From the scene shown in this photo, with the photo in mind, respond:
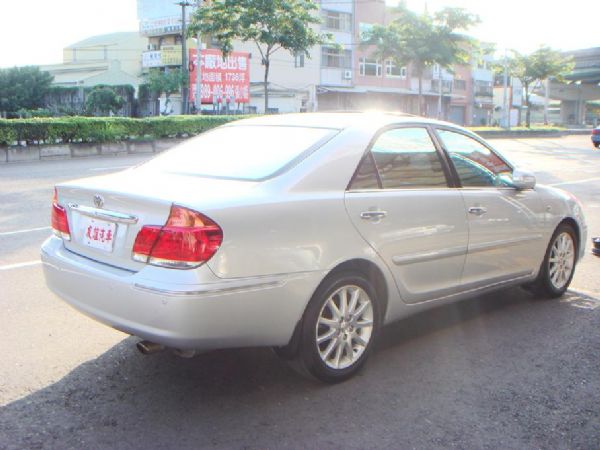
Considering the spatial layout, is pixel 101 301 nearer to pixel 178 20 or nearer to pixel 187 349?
pixel 187 349

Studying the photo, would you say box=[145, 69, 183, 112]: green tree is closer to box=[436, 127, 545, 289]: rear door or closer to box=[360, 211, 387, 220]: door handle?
box=[436, 127, 545, 289]: rear door

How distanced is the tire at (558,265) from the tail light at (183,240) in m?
3.17

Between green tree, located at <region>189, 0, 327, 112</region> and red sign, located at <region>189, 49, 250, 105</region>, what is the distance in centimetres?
1127

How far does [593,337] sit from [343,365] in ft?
6.39

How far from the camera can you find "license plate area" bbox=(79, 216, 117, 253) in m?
3.55

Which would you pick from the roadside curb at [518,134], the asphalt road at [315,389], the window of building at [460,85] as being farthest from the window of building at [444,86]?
the asphalt road at [315,389]

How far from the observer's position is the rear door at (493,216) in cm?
463

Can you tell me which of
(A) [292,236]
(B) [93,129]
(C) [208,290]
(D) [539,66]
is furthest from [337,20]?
(C) [208,290]

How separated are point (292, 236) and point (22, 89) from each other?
1917 inches

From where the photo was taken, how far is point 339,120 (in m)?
4.27

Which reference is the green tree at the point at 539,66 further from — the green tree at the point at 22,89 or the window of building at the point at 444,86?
the green tree at the point at 22,89

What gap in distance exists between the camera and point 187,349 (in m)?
3.32

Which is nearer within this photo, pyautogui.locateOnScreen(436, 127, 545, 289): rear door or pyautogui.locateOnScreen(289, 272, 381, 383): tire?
pyautogui.locateOnScreen(289, 272, 381, 383): tire

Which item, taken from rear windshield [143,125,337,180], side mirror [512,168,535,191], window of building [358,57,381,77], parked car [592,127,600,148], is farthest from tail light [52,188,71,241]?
window of building [358,57,381,77]
